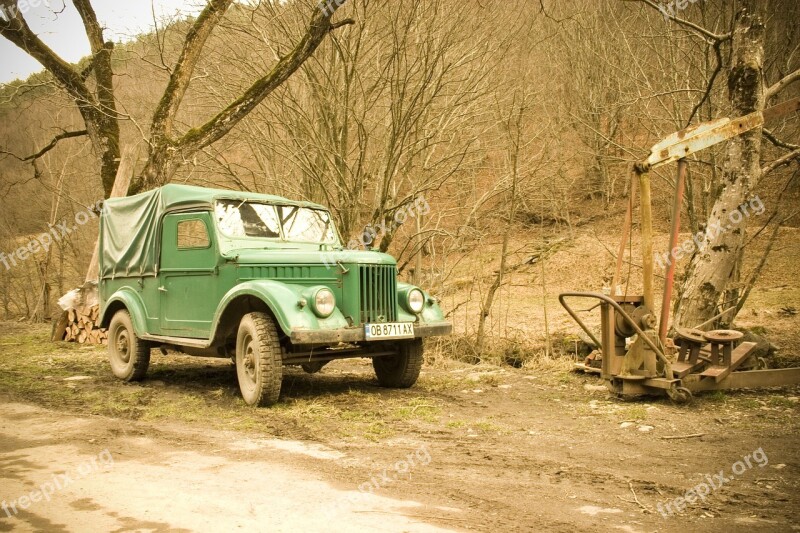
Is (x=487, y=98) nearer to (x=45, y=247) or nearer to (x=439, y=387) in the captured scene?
(x=439, y=387)

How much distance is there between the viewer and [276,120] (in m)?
10.8

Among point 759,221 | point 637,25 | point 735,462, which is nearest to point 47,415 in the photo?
point 735,462

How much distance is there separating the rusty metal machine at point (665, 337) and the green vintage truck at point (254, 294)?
5.81 feet

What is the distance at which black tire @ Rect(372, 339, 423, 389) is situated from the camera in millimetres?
7176

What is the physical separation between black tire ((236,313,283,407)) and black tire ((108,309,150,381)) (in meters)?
2.09

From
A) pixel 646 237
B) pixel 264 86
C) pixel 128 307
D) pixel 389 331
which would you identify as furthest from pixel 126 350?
pixel 646 237

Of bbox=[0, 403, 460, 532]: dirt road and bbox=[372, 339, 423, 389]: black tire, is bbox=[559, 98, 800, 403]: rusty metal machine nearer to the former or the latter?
bbox=[372, 339, 423, 389]: black tire

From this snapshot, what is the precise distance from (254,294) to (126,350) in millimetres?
2912

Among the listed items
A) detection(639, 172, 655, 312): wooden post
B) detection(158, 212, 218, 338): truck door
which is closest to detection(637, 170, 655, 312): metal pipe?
detection(639, 172, 655, 312): wooden post

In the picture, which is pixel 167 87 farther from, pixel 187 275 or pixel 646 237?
pixel 646 237

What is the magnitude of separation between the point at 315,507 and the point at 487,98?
328 inches

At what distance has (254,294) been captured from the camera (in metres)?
6.28

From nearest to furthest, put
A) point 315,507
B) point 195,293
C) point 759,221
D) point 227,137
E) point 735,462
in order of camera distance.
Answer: point 315,507, point 735,462, point 195,293, point 227,137, point 759,221

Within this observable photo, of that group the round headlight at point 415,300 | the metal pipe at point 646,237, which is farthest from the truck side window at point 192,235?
the metal pipe at point 646,237
